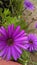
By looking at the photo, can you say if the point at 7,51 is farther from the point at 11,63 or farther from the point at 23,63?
the point at 23,63

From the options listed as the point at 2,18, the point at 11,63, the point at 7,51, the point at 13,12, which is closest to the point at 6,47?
the point at 7,51

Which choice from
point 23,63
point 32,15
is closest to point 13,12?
point 32,15

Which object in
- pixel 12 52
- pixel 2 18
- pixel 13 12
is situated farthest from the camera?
pixel 13 12

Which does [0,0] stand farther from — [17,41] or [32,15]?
[17,41]

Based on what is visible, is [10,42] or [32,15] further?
[32,15]

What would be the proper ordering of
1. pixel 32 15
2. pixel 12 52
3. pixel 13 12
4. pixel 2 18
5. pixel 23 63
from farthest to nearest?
pixel 32 15 → pixel 13 12 → pixel 2 18 → pixel 23 63 → pixel 12 52

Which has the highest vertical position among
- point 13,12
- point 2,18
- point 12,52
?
point 13,12

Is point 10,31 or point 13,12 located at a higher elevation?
point 13,12
